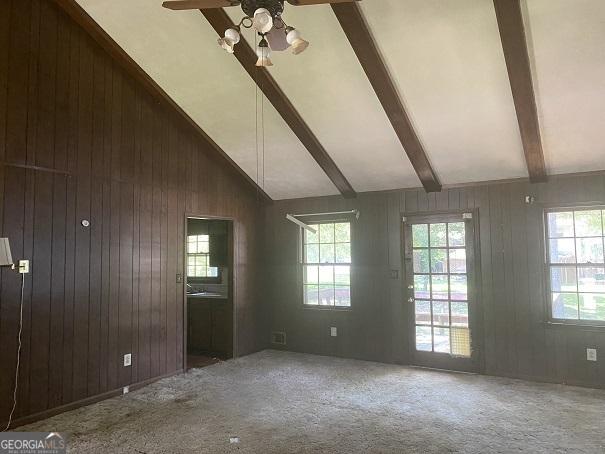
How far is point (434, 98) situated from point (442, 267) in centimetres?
228

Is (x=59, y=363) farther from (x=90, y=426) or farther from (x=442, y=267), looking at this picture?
(x=442, y=267)

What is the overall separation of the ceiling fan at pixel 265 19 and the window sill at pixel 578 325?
4.15 meters

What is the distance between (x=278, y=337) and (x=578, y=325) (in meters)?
3.97

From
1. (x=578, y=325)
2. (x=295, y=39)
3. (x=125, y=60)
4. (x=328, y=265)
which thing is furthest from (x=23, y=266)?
(x=578, y=325)

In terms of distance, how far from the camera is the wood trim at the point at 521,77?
307 cm

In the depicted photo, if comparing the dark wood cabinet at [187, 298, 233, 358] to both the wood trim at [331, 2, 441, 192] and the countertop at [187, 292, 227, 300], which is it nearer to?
the countertop at [187, 292, 227, 300]

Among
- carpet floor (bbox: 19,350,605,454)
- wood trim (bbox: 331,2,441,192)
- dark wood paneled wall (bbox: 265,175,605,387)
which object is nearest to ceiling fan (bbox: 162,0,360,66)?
wood trim (bbox: 331,2,441,192)

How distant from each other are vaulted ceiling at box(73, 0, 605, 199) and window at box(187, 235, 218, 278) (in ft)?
6.48

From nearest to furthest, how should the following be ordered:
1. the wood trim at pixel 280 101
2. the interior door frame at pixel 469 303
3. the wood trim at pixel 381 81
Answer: the wood trim at pixel 381 81 → the wood trim at pixel 280 101 → the interior door frame at pixel 469 303

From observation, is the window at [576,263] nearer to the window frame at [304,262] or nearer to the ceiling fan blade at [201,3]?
the window frame at [304,262]

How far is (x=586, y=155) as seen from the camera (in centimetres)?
443

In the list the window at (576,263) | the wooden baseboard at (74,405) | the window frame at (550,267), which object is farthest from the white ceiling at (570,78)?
the wooden baseboard at (74,405)

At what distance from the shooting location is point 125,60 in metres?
4.46

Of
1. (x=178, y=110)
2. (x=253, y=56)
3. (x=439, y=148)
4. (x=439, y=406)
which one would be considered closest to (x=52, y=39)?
(x=178, y=110)
